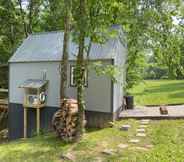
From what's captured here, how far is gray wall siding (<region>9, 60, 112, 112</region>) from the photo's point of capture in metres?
9.86

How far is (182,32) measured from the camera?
12391mm

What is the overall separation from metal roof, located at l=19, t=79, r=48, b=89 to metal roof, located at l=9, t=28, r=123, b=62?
0.99 meters

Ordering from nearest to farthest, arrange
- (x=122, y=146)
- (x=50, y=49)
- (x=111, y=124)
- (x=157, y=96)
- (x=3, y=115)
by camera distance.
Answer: (x=122, y=146), (x=111, y=124), (x=50, y=49), (x=3, y=115), (x=157, y=96)

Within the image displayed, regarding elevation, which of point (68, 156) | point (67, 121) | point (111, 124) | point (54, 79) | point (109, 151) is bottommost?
point (68, 156)

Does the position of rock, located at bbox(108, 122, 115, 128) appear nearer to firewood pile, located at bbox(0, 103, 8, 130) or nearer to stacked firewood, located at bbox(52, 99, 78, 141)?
stacked firewood, located at bbox(52, 99, 78, 141)

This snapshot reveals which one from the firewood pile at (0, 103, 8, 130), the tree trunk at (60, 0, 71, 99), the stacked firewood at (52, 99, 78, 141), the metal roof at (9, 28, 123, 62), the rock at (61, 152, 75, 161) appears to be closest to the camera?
the rock at (61, 152, 75, 161)

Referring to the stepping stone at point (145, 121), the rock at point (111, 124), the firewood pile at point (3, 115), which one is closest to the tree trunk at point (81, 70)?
the rock at point (111, 124)

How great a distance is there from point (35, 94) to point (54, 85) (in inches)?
44.2

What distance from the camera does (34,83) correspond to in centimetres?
1186

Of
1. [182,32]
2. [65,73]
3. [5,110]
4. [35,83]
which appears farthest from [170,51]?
[5,110]

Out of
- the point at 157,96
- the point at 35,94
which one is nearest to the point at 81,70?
the point at 35,94

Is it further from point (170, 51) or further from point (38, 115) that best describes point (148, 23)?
point (38, 115)

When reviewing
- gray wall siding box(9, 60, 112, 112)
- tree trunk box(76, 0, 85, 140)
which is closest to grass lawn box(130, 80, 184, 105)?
gray wall siding box(9, 60, 112, 112)

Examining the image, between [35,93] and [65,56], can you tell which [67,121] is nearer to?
[65,56]
